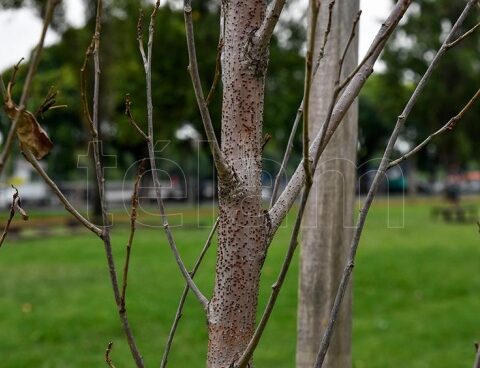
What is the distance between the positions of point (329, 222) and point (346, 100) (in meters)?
1.25

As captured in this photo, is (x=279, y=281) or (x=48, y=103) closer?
(x=279, y=281)

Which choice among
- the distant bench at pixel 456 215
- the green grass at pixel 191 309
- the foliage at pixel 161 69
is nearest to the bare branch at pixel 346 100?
the green grass at pixel 191 309

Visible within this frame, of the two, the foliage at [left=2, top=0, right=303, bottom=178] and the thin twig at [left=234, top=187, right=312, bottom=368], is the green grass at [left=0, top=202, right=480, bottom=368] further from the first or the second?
the foliage at [left=2, top=0, right=303, bottom=178]

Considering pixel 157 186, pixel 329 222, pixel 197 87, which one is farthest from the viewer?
pixel 329 222

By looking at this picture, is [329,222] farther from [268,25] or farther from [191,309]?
[191,309]

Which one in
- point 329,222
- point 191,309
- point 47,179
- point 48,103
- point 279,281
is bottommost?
point 191,309

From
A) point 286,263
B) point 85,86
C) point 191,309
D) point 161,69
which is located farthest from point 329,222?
point 161,69

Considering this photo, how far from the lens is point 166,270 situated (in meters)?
10.7

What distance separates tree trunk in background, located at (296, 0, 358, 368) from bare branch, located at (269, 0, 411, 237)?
1.14 metres

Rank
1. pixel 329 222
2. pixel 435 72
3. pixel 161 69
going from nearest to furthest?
pixel 329 222 < pixel 161 69 < pixel 435 72

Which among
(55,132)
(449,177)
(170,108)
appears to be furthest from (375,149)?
(170,108)

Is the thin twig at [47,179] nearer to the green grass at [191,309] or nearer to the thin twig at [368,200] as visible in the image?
the thin twig at [368,200]

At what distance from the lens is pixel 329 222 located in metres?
2.35

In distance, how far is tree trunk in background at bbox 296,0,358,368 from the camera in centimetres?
229
